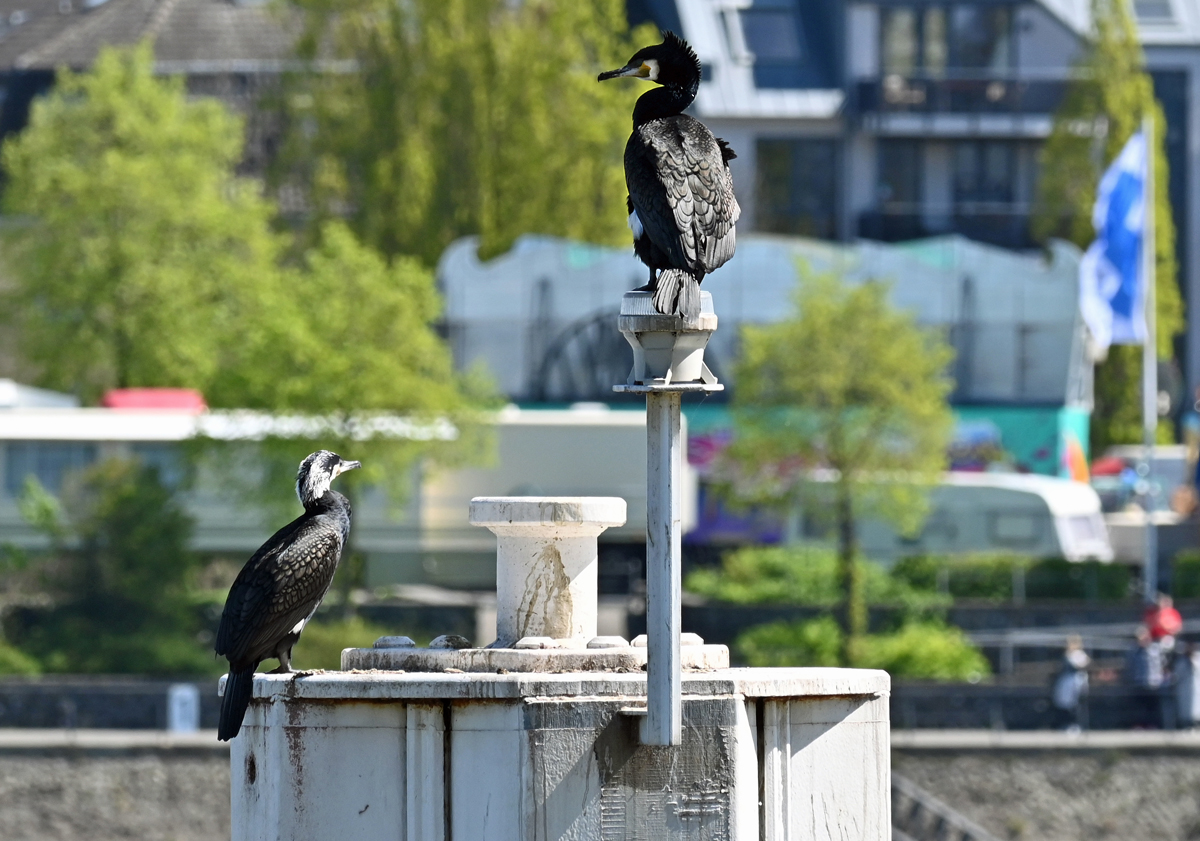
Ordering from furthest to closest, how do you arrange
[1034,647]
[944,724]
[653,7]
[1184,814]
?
[653,7] < [1034,647] < [944,724] < [1184,814]

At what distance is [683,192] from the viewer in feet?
31.2

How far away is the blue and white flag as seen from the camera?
4219 centimetres

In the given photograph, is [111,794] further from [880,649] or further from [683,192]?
[683,192]

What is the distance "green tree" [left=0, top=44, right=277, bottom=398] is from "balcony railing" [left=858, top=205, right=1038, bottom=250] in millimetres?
16151

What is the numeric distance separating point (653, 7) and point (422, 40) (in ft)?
37.7

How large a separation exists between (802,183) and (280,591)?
52.6m

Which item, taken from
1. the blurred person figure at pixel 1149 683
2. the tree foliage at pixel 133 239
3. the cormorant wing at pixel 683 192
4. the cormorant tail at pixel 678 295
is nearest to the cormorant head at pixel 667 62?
the cormorant wing at pixel 683 192

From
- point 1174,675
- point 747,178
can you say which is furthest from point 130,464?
point 747,178

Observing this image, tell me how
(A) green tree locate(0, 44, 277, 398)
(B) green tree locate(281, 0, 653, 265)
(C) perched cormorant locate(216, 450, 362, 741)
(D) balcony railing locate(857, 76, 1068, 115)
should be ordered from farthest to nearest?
(D) balcony railing locate(857, 76, 1068, 115), (B) green tree locate(281, 0, 653, 265), (A) green tree locate(0, 44, 277, 398), (C) perched cormorant locate(216, 450, 362, 741)

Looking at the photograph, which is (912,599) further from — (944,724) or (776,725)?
(776,725)

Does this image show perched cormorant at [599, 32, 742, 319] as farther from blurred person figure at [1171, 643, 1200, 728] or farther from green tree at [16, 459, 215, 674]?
green tree at [16, 459, 215, 674]

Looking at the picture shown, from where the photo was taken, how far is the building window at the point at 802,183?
202 ft

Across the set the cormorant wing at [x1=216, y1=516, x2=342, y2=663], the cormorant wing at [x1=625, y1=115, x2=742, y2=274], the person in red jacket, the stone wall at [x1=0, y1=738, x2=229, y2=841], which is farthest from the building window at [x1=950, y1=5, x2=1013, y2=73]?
the cormorant wing at [x1=625, y1=115, x2=742, y2=274]

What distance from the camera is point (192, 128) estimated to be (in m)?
51.9
